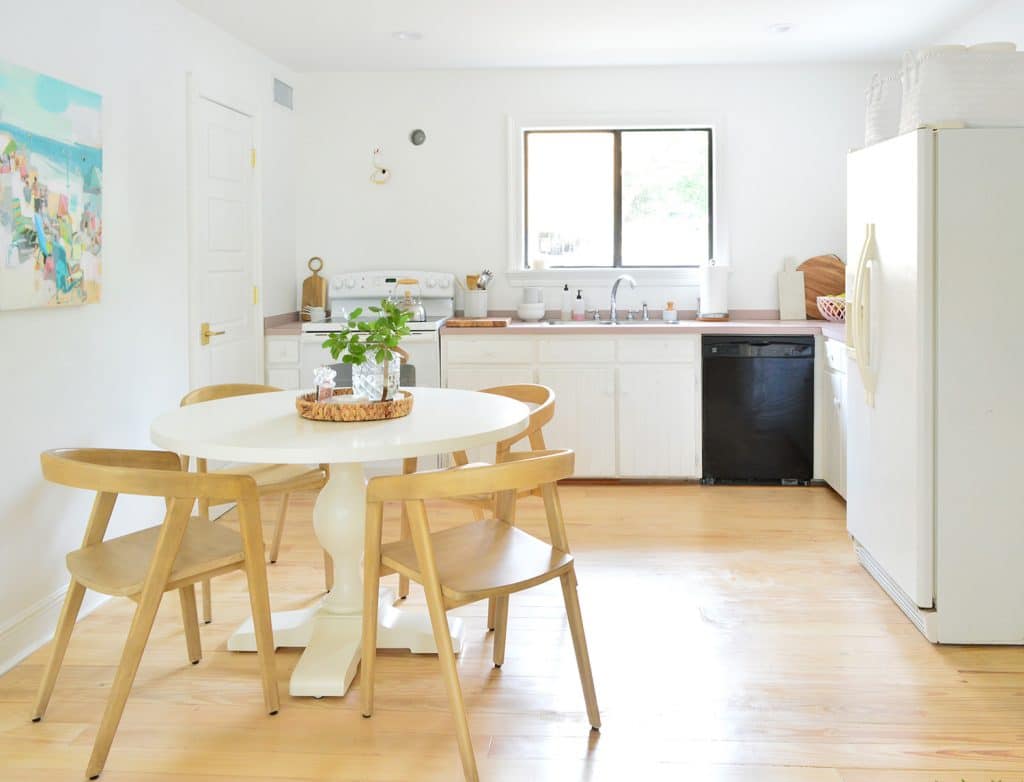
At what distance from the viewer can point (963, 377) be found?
3.05 m

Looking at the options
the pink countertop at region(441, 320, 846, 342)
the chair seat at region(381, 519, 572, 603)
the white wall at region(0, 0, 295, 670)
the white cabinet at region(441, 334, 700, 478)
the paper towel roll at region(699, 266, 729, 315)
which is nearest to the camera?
the chair seat at region(381, 519, 572, 603)

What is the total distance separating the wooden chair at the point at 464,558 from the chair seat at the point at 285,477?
80 cm

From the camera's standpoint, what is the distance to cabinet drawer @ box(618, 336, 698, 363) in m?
5.33

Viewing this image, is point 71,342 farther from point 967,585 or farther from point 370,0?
point 967,585

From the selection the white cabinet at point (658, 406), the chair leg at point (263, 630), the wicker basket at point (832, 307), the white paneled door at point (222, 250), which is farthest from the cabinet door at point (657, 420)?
the chair leg at point (263, 630)

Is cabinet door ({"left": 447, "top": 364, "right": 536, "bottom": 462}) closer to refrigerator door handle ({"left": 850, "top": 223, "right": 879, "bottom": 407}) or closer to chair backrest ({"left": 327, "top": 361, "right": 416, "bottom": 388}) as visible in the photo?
chair backrest ({"left": 327, "top": 361, "right": 416, "bottom": 388})

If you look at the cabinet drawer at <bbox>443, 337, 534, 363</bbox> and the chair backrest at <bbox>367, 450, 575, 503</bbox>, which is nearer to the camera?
the chair backrest at <bbox>367, 450, 575, 503</bbox>

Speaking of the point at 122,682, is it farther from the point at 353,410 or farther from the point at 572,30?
the point at 572,30

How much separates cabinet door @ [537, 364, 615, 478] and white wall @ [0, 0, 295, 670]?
6.51 ft

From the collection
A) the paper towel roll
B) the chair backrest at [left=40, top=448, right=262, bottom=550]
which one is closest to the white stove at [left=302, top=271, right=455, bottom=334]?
the paper towel roll

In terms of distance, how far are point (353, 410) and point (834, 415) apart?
3028 millimetres

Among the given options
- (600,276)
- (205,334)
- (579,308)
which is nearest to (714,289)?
(600,276)

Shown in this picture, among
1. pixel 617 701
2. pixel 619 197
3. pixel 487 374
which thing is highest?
pixel 619 197

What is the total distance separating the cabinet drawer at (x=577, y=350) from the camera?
212 inches
